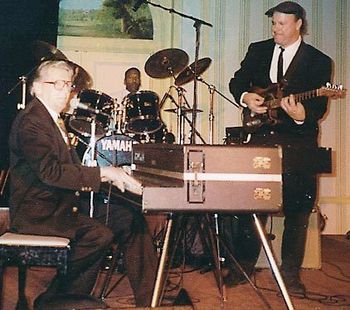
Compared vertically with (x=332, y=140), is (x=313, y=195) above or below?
below

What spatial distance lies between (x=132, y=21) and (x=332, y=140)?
295 cm

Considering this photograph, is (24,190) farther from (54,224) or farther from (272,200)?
(272,200)

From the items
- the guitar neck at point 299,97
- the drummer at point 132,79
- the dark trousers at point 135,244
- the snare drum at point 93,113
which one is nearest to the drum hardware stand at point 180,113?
the drummer at point 132,79

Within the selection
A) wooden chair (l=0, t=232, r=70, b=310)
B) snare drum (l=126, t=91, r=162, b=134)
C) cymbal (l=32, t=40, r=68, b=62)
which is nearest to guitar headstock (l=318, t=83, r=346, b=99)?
wooden chair (l=0, t=232, r=70, b=310)

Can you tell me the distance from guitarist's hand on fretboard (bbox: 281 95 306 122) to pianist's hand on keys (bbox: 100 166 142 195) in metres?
1.47

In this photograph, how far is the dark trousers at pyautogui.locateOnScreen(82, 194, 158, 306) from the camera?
9.93ft

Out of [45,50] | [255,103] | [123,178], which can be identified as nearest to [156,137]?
[45,50]

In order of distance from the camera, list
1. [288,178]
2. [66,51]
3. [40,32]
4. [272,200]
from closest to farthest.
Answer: [272,200] → [288,178] → [40,32] → [66,51]

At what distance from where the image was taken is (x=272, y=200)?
2.23 m

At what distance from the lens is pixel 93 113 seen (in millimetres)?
5070

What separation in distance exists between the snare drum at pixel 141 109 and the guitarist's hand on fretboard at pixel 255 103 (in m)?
1.58

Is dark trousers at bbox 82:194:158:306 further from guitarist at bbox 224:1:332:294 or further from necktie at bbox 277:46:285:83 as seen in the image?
necktie at bbox 277:46:285:83

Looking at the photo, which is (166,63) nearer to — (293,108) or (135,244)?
(293,108)

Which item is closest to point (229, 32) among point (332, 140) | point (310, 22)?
point (310, 22)
